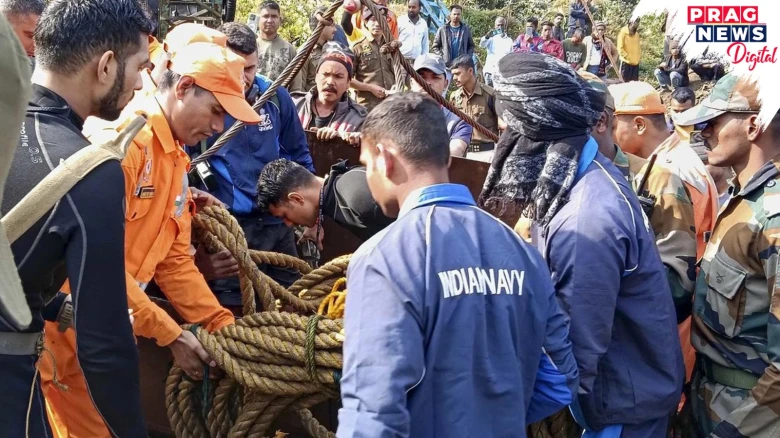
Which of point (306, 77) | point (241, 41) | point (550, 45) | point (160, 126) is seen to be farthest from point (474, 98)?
point (550, 45)

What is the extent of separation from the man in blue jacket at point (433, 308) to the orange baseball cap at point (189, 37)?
1544 mm

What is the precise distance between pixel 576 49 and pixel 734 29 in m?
16.1

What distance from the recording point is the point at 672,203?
3.33 m

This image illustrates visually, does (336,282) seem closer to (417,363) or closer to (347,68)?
(417,363)

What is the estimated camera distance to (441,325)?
199 cm

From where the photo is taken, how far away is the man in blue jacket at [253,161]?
14.8 ft

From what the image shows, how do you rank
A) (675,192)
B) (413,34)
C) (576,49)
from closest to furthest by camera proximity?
(675,192) < (413,34) < (576,49)

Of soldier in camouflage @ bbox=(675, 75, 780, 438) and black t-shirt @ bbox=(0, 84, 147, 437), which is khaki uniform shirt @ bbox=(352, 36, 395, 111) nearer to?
soldier in camouflage @ bbox=(675, 75, 780, 438)

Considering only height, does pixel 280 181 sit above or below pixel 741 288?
above

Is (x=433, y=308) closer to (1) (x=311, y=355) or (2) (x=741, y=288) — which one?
(1) (x=311, y=355)

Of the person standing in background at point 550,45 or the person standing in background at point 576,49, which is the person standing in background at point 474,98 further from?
the person standing in background at point 576,49

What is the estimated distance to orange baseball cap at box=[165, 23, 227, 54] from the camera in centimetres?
346

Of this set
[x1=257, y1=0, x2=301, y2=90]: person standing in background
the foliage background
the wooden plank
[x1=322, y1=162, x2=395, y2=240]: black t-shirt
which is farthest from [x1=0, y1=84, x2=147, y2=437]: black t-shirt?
the foliage background

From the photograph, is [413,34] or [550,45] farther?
[550,45]
